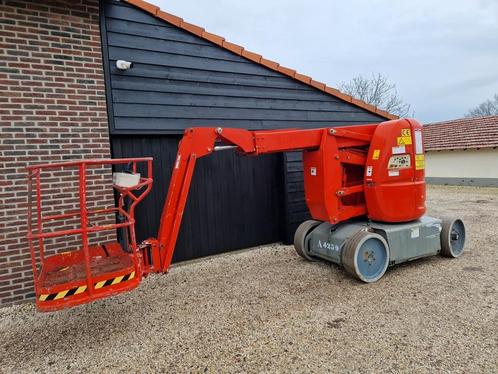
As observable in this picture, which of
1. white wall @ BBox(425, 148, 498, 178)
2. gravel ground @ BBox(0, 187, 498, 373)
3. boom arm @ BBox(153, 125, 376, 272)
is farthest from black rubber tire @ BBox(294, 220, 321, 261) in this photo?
white wall @ BBox(425, 148, 498, 178)

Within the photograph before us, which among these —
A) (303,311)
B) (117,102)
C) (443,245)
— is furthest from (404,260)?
(117,102)

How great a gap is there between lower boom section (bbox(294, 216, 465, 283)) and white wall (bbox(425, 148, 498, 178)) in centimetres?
1353

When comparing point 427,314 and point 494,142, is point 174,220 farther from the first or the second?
point 494,142

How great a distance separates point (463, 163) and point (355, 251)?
16648 millimetres

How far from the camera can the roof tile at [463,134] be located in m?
16.7

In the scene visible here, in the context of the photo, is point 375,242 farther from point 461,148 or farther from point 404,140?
point 461,148

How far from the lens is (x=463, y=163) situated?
1752 centimetres

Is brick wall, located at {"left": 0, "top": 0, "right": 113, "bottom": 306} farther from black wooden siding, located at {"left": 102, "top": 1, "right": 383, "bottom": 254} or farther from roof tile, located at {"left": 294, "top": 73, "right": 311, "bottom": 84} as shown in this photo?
roof tile, located at {"left": 294, "top": 73, "right": 311, "bottom": 84}

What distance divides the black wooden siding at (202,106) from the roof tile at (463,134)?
13.5 m

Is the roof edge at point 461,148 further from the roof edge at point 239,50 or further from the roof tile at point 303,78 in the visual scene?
the roof tile at point 303,78

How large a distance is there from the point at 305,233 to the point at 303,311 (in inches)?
66.6

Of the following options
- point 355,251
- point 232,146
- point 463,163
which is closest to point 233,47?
point 232,146

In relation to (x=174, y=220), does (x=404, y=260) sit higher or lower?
lower

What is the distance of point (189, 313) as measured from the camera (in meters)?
3.74
